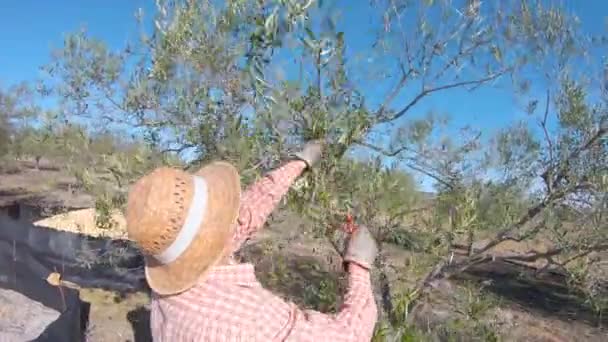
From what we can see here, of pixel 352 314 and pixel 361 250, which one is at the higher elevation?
pixel 361 250

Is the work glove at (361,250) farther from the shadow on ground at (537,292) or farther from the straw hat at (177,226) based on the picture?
the shadow on ground at (537,292)

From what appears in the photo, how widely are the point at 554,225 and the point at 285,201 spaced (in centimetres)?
262

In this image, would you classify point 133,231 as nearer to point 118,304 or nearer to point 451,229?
point 451,229

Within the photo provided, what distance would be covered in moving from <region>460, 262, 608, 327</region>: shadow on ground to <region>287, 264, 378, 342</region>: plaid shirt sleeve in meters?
9.57

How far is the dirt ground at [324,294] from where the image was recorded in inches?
A: 178

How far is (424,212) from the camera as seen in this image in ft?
13.3

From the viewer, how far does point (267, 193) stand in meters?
2.61

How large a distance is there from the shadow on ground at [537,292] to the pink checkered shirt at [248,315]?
9.61 metres

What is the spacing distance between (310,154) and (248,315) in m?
1.03

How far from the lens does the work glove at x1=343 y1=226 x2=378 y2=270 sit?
7.04 feet

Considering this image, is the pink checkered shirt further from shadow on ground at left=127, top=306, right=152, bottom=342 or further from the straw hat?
shadow on ground at left=127, top=306, right=152, bottom=342

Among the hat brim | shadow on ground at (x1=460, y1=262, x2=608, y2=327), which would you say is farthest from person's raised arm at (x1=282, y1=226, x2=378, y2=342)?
shadow on ground at (x1=460, y1=262, x2=608, y2=327)

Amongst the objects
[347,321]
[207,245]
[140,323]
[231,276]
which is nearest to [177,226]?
[207,245]

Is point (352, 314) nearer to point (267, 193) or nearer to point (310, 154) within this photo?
point (267, 193)
